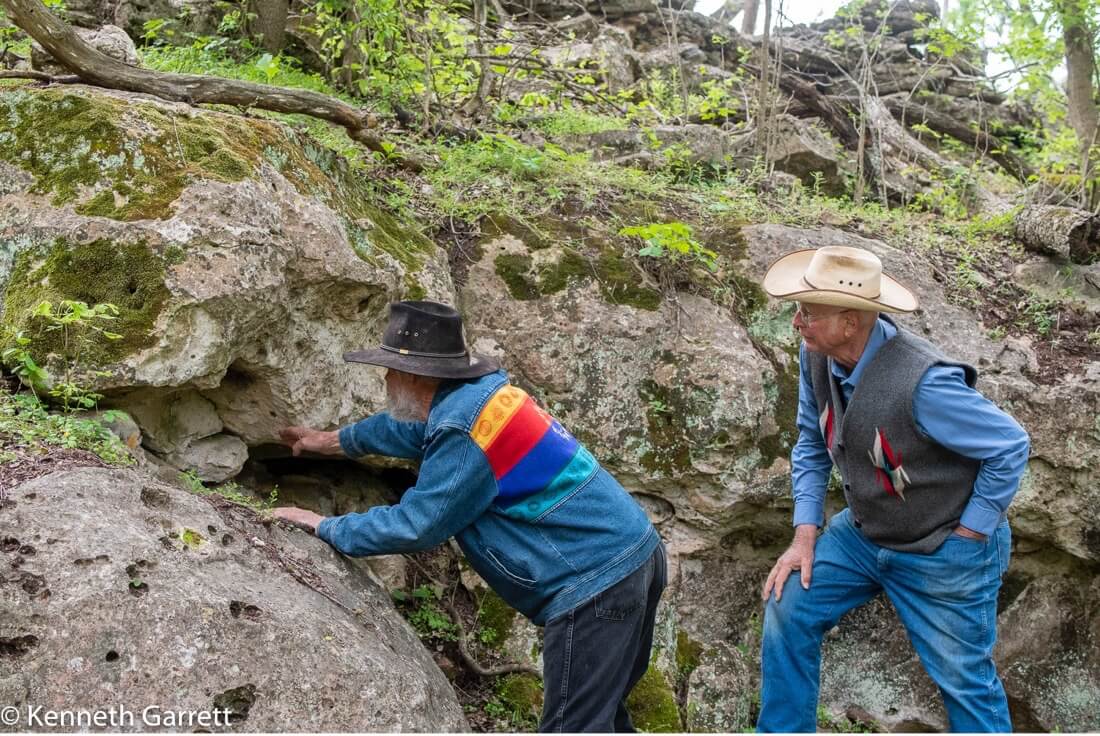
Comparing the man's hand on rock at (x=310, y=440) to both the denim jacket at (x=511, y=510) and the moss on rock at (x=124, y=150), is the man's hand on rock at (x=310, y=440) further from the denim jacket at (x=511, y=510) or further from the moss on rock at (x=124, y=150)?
the moss on rock at (x=124, y=150)

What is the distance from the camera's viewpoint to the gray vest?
3.61m

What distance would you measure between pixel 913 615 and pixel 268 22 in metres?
7.01

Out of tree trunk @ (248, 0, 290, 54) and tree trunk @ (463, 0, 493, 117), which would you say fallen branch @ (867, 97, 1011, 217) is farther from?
tree trunk @ (248, 0, 290, 54)

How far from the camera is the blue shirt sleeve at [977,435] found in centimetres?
349

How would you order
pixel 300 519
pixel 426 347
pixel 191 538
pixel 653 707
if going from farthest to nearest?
1. pixel 653 707
2. pixel 300 519
3. pixel 426 347
4. pixel 191 538

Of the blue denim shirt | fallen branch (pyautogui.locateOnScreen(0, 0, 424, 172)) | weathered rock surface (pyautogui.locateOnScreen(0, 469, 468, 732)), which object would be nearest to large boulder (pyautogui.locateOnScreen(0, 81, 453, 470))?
fallen branch (pyautogui.locateOnScreen(0, 0, 424, 172))

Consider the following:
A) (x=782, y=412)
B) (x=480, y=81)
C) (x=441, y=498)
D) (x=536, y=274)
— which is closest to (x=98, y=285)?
(x=441, y=498)

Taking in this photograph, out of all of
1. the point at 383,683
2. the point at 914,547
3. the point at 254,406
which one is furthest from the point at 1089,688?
the point at 254,406

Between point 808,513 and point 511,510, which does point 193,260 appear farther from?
point 808,513

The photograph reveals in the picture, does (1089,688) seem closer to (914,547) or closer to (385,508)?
(914,547)

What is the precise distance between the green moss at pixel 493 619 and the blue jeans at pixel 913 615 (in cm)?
145

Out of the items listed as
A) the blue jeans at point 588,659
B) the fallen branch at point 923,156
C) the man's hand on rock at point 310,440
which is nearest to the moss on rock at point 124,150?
the man's hand on rock at point 310,440

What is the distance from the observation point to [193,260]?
378 centimetres

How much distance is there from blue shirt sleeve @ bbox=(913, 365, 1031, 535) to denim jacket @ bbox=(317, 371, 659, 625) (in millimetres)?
1251
